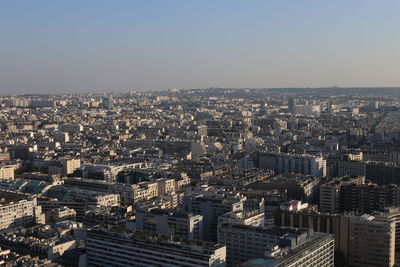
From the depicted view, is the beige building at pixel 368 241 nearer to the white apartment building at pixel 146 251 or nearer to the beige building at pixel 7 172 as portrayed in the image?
the white apartment building at pixel 146 251

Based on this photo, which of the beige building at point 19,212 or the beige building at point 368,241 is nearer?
the beige building at point 368,241

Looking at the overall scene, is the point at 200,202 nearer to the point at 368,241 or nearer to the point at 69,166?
the point at 368,241

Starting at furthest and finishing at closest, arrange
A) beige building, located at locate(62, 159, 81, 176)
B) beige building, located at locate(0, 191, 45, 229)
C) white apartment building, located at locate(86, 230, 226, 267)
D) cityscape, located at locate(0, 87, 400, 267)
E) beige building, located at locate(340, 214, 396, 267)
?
beige building, located at locate(62, 159, 81, 176) < beige building, located at locate(0, 191, 45, 229) < beige building, located at locate(340, 214, 396, 267) < cityscape, located at locate(0, 87, 400, 267) < white apartment building, located at locate(86, 230, 226, 267)

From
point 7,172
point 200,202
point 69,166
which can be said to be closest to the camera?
point 200,202

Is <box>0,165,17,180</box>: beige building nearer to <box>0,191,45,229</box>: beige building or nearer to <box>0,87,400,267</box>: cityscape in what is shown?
<box>0,87,400,267</box>: cityscape

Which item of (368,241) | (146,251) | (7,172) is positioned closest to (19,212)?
(146,251)

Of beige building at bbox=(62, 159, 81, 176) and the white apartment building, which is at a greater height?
the white apartment building

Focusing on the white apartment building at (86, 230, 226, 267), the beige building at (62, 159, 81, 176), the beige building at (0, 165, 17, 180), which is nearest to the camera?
the white apartment building at (86, 230, 226, 267)

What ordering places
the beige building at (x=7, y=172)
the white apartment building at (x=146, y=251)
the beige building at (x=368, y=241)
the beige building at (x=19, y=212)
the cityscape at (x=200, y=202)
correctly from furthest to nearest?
1. the beige building at (x=7, y=172)
2. the beige building at (x=19, y=212)
3. the beige building at (x=368, y=241)
4. the cityscape at (x=200, y=202)
5. the white apartment building at (x=146, y=251)

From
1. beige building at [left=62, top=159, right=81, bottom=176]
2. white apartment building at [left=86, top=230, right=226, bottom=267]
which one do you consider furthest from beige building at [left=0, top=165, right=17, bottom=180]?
white apartment building at [left=86, top=230, right=226, bottom=267]

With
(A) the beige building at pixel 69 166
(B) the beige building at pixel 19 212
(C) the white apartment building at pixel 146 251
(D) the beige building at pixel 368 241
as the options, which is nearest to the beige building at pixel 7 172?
(A) the beige building at pixel 69 166

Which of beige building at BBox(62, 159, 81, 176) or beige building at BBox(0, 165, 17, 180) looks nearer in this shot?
beige building at BBox(0, 165, 17, 180)
